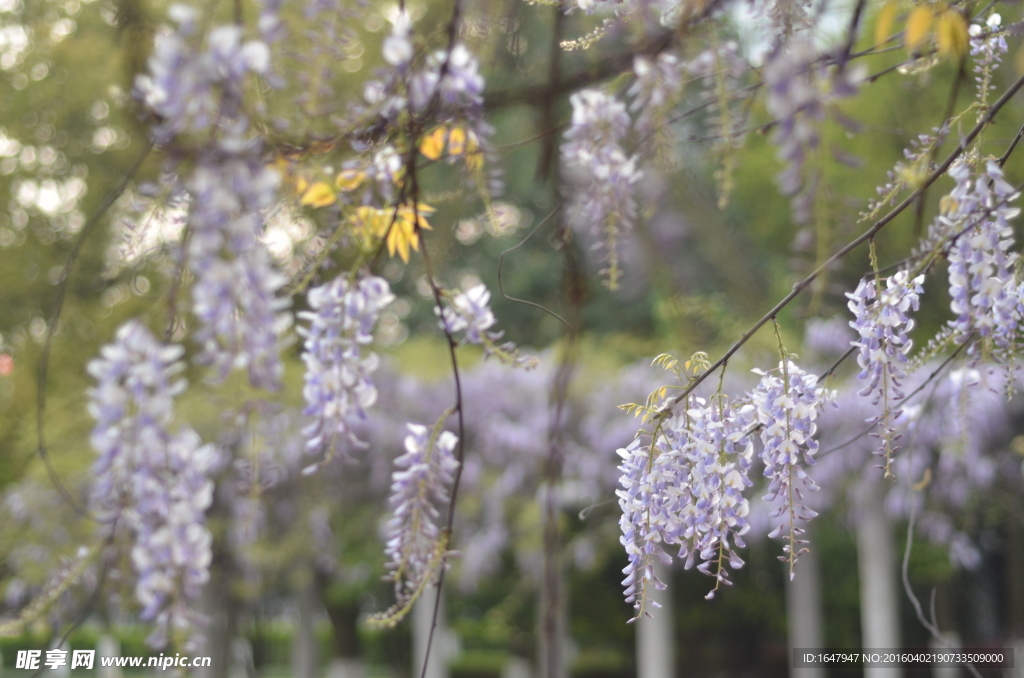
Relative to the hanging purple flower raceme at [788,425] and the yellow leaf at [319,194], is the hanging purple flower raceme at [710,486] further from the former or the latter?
the yellow leaf at [319,194]

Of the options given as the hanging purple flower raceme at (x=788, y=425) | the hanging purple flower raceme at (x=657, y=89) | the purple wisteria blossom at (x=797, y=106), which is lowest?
the hanging purple flower raceme at (x=788, y=425)

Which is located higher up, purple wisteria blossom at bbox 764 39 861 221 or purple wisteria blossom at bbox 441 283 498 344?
purple wisteria blossom at bbox 441 283 498 344

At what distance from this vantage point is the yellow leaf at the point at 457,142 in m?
1.30

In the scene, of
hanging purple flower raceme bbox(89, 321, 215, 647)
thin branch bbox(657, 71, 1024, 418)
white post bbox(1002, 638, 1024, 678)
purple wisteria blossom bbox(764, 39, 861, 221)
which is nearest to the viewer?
purple wisteria blossom bbox(764, 39, 861, 221)

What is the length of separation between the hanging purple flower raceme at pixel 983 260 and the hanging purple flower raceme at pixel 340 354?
0.78 metres

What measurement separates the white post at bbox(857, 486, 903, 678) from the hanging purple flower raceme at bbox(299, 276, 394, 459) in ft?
16.6

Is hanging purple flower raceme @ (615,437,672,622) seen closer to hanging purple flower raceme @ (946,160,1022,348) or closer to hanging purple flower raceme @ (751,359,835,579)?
hanging purple flower raceme @ (751,359,835,579)

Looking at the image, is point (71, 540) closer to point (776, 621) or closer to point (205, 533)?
point (205, 533)

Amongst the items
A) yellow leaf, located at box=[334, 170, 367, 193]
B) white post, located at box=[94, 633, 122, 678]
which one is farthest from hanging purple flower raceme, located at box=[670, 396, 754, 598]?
white post, located at box=[94, 633, 122, 678]

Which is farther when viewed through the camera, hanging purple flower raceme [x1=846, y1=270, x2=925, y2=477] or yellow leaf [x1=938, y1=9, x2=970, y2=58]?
hanging purple flower raceme [x1=846, y1=270, x2=925, y2=477]

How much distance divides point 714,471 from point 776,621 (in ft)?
26.8

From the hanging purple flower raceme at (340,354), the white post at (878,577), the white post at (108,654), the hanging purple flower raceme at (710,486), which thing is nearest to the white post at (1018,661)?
the white post at (878,577)

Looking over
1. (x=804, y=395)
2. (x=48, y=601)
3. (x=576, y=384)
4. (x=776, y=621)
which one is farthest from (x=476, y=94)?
(x=776, y=621)

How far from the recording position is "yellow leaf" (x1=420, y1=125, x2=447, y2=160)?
131cm
